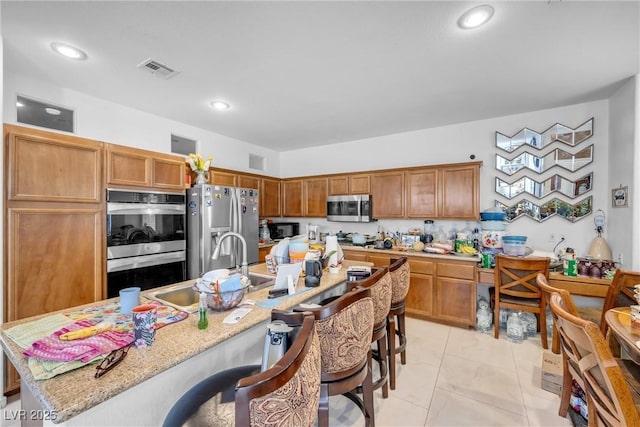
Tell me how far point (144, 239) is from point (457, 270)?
3.62 m

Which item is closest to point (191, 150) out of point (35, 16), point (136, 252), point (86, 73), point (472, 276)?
point (86, 73)

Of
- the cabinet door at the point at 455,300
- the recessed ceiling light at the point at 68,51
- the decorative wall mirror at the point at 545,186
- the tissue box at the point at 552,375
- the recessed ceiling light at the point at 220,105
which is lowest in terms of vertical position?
the tissue box at the point at 552,375

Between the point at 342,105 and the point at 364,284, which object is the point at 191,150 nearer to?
the point at 342,105

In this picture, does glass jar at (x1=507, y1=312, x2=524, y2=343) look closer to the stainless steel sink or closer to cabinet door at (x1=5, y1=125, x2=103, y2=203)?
the stainless steel sink

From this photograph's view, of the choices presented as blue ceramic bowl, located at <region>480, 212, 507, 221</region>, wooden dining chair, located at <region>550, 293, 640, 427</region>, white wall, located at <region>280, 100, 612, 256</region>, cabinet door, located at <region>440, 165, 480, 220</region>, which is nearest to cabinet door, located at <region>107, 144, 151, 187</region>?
white wall, located at <region>280, 100, 612, 256</region>

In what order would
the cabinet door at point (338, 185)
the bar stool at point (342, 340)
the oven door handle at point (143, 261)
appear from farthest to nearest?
the cabinet door at point (338, 185)
the oven door handle at point (143, 261)
the bar stool at point (342, 340)

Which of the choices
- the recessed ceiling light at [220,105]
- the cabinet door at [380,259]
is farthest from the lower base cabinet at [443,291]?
the recessed ceiling light at [220,105]

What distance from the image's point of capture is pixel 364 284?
1.48 m

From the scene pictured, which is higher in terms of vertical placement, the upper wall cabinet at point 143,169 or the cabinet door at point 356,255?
the upper wall cabinet at point 143,169

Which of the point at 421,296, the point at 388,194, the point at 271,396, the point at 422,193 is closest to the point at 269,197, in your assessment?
the point at 388,194

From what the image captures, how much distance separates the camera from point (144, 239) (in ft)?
9.05

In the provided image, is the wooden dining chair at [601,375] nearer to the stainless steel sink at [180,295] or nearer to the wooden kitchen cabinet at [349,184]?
the stainless steel sink at [180,295]

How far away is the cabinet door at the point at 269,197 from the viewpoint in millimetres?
4598

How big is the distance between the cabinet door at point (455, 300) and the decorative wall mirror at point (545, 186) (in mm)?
1364
